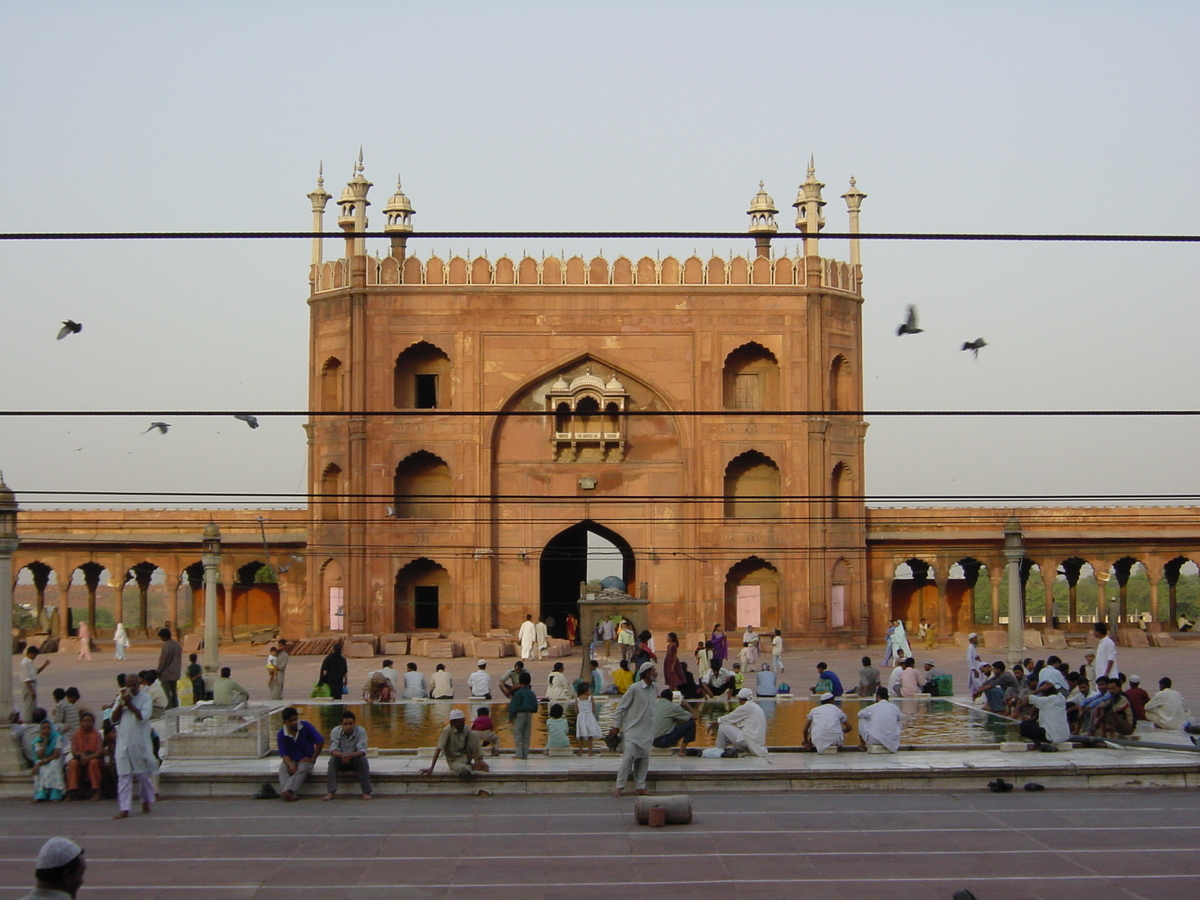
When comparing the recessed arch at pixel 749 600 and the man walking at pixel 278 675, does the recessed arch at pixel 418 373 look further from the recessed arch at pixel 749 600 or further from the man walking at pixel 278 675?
the man walking at pixel 278 675

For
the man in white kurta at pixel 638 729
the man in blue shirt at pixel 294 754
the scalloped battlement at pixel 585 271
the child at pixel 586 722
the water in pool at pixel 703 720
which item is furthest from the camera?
the scalloped battlement at pixel 585 271

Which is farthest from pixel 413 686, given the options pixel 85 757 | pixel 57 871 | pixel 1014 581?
pixel 57 871

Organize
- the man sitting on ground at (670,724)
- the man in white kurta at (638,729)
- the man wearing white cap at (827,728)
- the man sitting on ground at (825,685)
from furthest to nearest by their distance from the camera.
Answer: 1. the man sitting on ground at (825,685)
2. the man sitting on ground at (670,724)
3. the man wearing white cap at (827,728)
4. the man in white kurta at (638,729)

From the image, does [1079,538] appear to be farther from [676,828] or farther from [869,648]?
[676,828]

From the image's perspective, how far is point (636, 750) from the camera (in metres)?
13.1

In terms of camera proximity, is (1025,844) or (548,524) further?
(548,524)

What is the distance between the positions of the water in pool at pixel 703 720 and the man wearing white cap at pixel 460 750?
1.81 metres

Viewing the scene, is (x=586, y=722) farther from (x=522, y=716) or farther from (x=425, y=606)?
(x=425, y=606)

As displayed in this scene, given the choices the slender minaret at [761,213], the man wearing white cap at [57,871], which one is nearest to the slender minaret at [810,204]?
the slender minaret at [761,213]

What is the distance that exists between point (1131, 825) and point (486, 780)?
16.9 feet

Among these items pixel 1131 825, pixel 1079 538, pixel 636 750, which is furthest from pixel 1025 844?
pixel 1079 538

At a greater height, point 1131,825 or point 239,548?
point 239,548

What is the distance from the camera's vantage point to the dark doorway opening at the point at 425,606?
34.3 m

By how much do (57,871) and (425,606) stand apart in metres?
29.0
